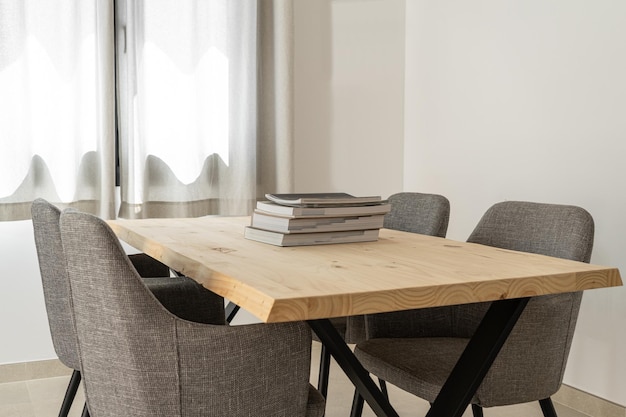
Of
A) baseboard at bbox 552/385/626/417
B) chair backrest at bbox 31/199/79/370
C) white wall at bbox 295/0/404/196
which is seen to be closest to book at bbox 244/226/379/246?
chair backrest at bbox 31/199/79/370

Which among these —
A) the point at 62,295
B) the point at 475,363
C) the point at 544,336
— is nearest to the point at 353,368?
the point at 475,363

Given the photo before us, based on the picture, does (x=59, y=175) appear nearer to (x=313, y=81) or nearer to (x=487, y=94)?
(x=313, y=81)

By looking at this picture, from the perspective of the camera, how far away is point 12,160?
316 centimetres

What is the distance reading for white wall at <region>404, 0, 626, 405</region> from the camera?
282cm

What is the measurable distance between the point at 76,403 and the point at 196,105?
58.5 inches

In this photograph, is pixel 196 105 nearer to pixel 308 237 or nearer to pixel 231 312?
pixel 231 312

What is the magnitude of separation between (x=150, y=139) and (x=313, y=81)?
3.27 feet

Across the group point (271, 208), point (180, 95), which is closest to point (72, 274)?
point (271, 208)

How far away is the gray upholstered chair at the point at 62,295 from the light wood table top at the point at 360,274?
0.26 metres

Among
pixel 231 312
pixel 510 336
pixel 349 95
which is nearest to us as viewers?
pixel 510 336

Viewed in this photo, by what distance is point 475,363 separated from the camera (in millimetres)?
1511

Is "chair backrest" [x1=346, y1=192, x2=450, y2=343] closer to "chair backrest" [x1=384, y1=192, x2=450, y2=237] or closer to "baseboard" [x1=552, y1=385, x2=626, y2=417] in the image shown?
"chair backrest" [x1=384, y1=192, x2=450, y2=237]

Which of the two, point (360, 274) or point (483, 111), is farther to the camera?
point (483, 111)

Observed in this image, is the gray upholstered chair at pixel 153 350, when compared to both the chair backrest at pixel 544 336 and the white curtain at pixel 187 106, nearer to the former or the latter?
the chair backrest at pixel 544 336
